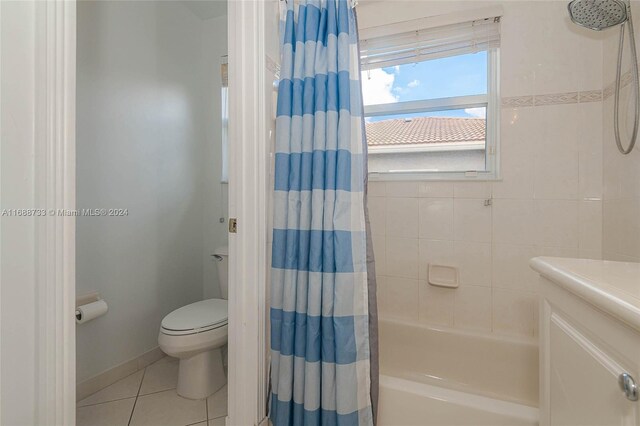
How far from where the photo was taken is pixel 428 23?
155cm

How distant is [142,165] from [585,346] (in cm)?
215

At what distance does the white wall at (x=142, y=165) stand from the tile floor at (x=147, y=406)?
0.15 m

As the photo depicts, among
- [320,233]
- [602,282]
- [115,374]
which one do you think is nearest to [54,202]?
[320,233]

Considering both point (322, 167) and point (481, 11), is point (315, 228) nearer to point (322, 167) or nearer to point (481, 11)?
point (322, 167)

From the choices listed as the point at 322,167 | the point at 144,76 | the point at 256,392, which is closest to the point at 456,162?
the point at 322,167

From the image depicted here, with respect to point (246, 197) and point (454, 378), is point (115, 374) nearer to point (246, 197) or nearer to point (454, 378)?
point (246, 197)

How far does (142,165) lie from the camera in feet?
5.79

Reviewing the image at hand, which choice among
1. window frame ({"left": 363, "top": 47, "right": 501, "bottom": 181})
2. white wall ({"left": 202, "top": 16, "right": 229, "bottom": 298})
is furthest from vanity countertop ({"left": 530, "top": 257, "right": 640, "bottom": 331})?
white wall ({"left": 202, "top": 16, "right": 229, "bottom": 298})

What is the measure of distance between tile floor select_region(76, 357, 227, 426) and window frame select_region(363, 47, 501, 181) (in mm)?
1562

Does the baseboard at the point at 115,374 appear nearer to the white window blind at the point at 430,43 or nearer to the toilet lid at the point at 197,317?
the toilet lid at the point at 197,317

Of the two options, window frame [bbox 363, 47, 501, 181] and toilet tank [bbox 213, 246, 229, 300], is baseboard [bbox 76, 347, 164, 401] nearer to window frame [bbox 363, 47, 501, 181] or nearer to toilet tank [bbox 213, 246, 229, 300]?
toilet tank [bbox 213, 246, 229, 300]

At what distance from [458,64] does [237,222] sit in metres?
1.55

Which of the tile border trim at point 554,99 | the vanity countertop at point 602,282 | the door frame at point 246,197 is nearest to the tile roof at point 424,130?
the tile border trim at point 554,99

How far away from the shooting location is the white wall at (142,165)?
4.93 feet
